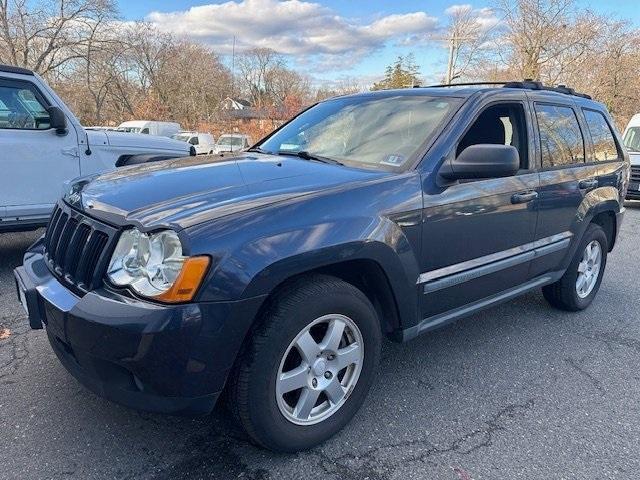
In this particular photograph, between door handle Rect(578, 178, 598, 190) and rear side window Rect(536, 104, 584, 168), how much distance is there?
0.17 metres

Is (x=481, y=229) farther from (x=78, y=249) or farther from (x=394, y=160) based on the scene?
(x=78, y=249)

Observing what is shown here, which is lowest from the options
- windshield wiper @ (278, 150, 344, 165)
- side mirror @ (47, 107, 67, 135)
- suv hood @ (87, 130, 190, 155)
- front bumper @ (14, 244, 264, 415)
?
front bumper @ (14, 244, 264, 415)

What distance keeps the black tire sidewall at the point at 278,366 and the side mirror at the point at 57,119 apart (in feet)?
13.9

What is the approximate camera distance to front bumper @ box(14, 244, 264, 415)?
187 cm

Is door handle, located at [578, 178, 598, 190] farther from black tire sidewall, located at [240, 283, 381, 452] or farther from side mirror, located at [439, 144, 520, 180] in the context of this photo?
black tire sidewall, located at [240, 283, 381, 452]

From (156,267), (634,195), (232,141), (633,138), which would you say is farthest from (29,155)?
(232,141)

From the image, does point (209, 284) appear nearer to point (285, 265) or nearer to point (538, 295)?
point (285, 265)

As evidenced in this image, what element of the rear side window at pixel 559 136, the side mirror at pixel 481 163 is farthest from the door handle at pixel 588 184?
the side mirror at pixel 481 163

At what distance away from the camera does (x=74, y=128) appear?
534cm

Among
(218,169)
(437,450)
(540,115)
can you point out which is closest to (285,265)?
(218,169)

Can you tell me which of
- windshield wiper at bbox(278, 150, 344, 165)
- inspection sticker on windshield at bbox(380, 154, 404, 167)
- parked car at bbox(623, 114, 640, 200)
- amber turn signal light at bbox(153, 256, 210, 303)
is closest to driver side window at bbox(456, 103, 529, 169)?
inspection sticker on windshield at bbox(380, 154, 404, 167)

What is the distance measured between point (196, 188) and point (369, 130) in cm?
131

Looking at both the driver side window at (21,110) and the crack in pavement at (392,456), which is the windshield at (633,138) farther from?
the driver side window at (21,110)

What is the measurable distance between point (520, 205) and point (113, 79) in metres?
41.1
